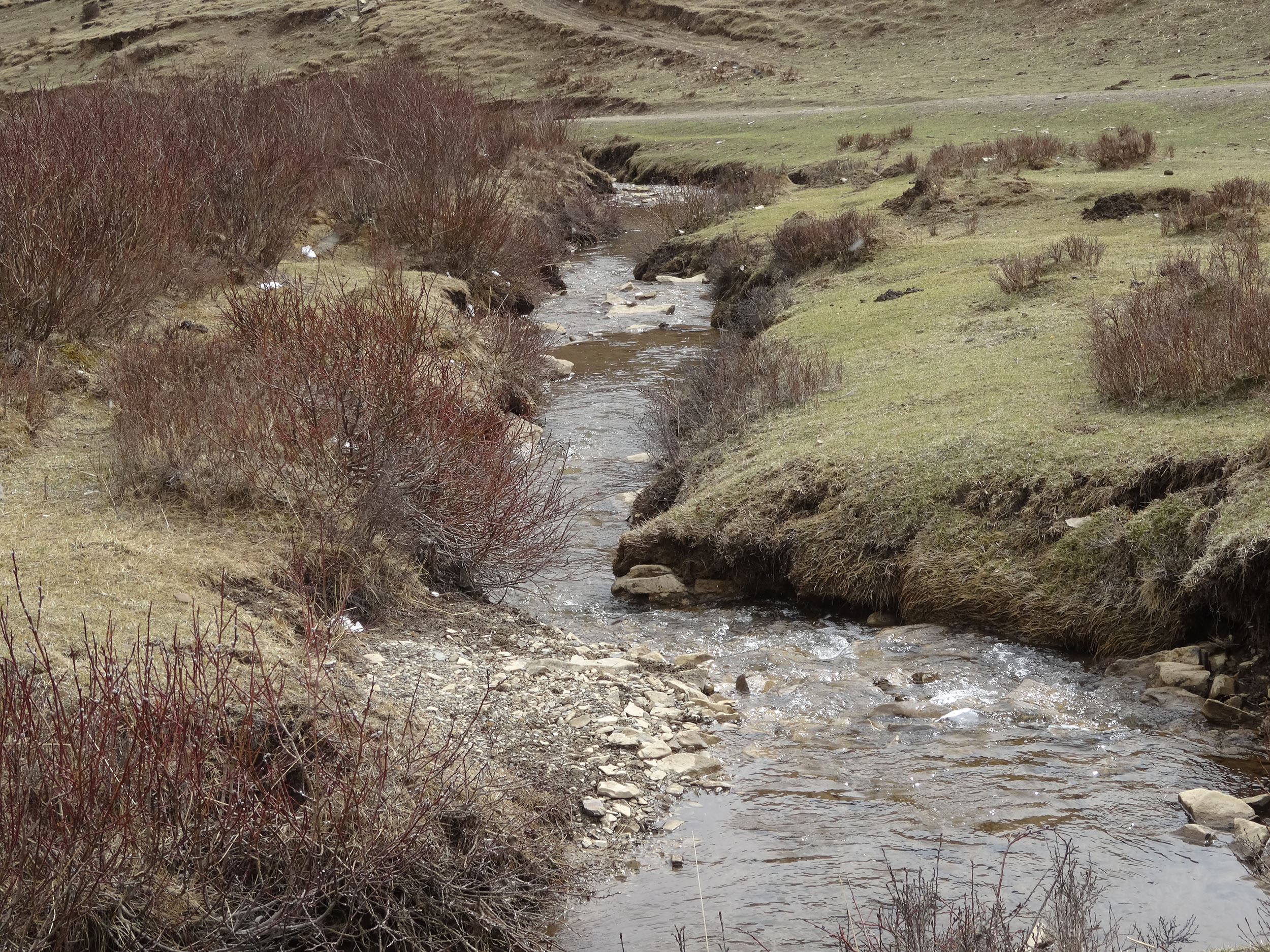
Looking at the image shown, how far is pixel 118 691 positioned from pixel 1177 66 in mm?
36850

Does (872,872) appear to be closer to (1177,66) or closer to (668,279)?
(668,279)

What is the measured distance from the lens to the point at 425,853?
176 inches

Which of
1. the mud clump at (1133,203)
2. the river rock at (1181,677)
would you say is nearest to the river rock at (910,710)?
the river rock at (1181,677)

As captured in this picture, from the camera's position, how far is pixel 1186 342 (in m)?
8.33

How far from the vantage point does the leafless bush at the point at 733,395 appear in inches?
416

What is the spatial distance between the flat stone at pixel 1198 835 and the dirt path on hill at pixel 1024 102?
82.0 ft

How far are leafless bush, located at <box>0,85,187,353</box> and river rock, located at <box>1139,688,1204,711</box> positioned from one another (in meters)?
9.00

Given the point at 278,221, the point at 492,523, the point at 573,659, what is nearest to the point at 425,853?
the point at 573,659

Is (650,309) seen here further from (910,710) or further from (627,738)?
(627,738)

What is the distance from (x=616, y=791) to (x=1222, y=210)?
1189 cm

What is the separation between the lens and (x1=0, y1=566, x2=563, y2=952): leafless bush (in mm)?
3641

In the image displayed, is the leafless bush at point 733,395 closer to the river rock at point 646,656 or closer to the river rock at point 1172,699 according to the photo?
the river rock at point 646,656

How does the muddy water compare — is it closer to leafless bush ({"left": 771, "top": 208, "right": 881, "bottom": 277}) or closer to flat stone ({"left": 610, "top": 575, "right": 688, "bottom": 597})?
flat stone ({"left": 610, "top": 575, "right": 688, "bottom": 597})

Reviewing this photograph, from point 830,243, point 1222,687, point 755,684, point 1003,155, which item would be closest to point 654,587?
point 755,684
